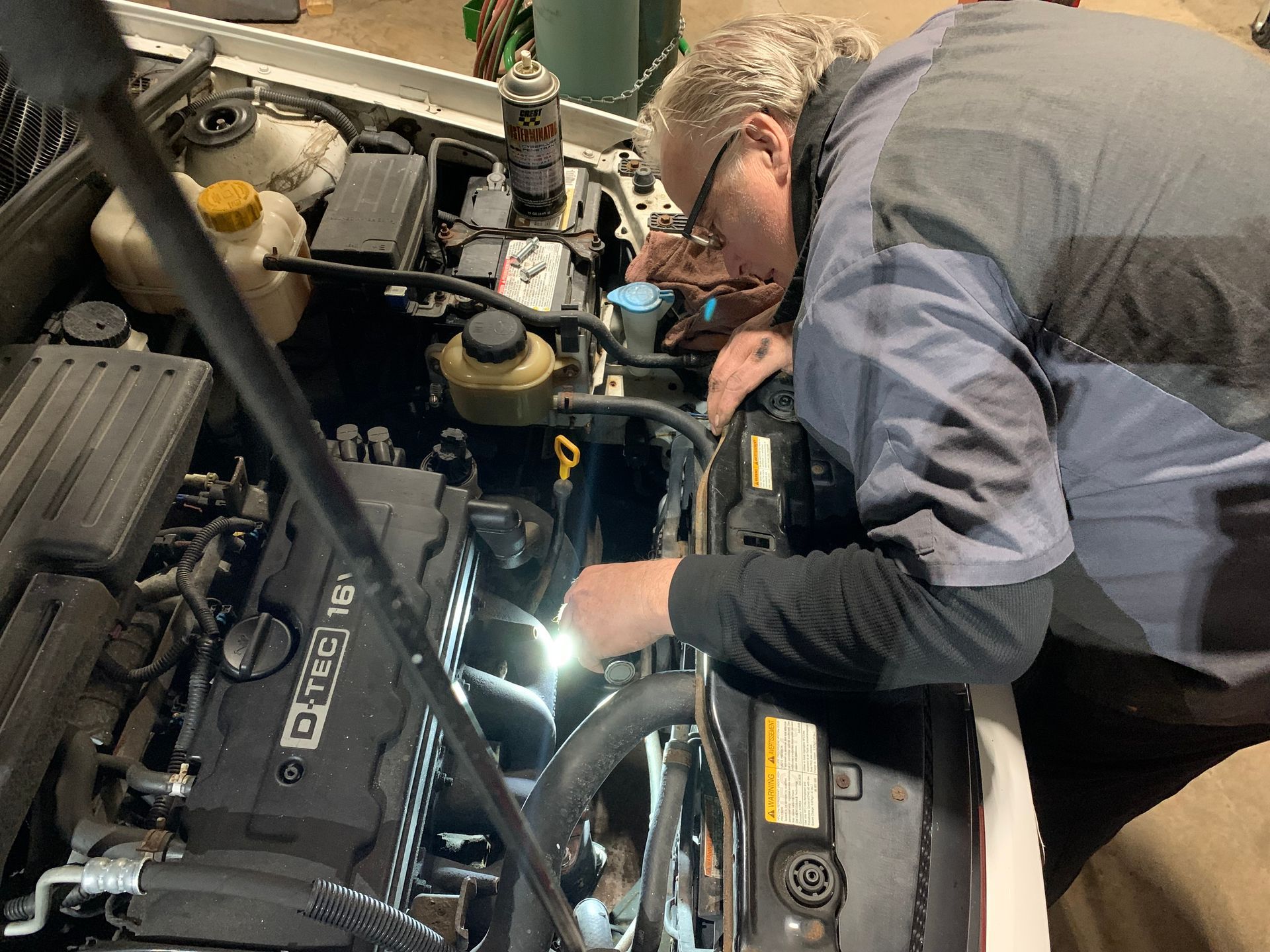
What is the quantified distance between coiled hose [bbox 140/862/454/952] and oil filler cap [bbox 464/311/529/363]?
83cm

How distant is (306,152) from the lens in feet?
5.11

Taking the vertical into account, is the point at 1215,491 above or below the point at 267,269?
below

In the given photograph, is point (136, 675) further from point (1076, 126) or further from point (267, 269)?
point (1076, 126)

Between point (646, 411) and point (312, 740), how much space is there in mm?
716

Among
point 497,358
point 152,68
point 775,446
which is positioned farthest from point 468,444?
point 152,68

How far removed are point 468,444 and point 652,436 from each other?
35 centimetres

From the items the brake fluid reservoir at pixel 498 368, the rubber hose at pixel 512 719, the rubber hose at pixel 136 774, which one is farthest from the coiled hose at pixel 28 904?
the brake fluid reservoir at pixel 498 368

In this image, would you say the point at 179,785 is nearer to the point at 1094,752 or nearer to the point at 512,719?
the point at 512,719

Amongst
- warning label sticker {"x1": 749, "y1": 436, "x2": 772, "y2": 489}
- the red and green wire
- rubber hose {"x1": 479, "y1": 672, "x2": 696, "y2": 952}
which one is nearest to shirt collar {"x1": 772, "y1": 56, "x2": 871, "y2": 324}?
warning label sticker {"x1": 749, "y1": 436, "x2": 772, "y2": 489}

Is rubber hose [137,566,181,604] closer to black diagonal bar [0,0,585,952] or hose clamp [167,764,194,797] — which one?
hose clamp [167,764,194,797]

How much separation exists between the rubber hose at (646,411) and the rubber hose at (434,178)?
39cm

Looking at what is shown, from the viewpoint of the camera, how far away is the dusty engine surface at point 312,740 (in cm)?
85

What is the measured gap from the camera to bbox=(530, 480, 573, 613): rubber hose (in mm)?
1406

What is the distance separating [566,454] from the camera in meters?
1.49
